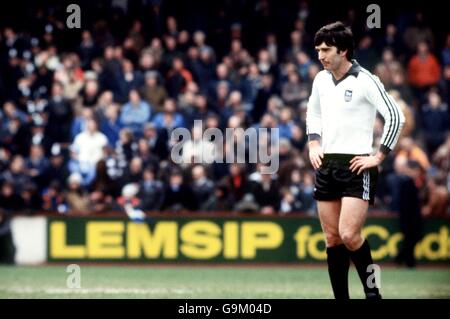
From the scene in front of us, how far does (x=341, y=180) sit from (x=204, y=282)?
4871 mm

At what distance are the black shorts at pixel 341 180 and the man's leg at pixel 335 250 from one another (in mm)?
76

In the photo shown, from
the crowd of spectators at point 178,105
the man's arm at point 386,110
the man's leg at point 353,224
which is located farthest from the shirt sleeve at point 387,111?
the crowd of spectators at point 178,105

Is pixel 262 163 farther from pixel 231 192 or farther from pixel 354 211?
pixel 354 211

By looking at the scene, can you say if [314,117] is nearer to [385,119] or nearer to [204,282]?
[385,119]

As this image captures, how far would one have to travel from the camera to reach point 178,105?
19.2 meters

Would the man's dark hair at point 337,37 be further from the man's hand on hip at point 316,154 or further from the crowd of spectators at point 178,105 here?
the crowd of spectators at point 178,105

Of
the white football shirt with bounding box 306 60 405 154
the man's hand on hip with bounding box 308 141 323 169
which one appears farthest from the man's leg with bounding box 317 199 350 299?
the white football shirt with bounding box 306 60 405 154

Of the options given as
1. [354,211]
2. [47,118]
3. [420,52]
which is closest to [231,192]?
[47,118]

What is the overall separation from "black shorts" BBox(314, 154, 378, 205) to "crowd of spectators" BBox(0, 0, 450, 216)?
24.6ft

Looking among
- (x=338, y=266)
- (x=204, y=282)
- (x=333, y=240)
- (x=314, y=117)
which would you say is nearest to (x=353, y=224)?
(x=333, y=240)

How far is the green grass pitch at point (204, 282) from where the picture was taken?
12320 mm

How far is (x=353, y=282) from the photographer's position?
13.8 metres

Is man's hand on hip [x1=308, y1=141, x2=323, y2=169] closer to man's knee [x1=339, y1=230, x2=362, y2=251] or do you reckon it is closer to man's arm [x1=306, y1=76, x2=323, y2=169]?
man's arm [x1=306, y1=76, x2=323, y2=169]

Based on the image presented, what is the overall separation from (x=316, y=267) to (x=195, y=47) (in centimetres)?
525
